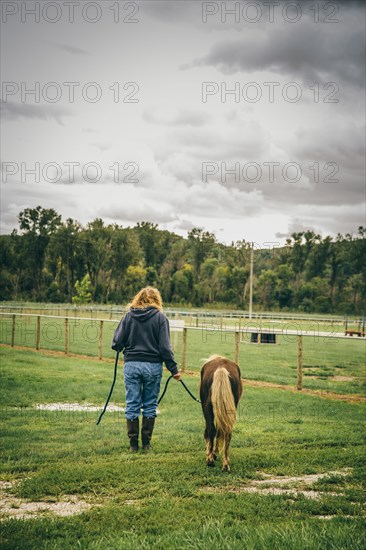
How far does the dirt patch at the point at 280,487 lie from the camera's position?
16.8 ft

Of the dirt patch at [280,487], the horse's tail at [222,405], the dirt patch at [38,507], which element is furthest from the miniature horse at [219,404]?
the dirt patch at [38,507]

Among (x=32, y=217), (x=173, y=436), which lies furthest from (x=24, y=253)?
(x=173, y=436)

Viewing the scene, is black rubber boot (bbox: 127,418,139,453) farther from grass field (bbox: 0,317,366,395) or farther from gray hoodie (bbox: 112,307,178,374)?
grass field (bbox: 0,317,366,395)

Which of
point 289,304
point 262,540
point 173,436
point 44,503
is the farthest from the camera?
point 289,304

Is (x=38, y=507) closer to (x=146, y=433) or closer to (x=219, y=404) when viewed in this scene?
(x=219, y=404)

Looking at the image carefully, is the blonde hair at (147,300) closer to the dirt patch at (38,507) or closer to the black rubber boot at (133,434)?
the black rubber boot at (133,434)

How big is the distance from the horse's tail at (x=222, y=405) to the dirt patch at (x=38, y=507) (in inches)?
71.0

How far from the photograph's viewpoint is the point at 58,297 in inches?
3438

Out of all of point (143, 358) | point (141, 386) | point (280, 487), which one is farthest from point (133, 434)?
point (280, 487)

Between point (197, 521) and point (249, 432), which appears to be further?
point (249, 432)

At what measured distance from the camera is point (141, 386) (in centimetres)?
681

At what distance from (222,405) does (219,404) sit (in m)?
0.04

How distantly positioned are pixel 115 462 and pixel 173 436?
5.85ft

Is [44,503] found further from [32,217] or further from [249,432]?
[32,217]
